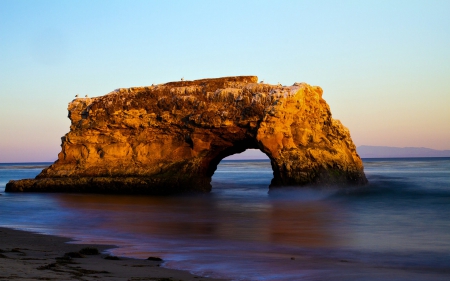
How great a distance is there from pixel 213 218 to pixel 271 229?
3.71 metres

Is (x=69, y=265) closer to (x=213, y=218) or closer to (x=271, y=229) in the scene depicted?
(x=271, y=229)

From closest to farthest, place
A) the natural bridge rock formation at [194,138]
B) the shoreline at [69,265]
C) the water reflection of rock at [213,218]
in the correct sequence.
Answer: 1. the shoreline at [69,265]
2. the water reflection of rock at [213,218]
3. the natural bridge rock formation at [194,138]

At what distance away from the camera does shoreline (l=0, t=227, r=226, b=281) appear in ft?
30.6

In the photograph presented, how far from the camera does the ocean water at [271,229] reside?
11.9 meters

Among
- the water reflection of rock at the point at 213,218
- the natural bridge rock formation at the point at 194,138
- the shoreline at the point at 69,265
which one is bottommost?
the water reflection of rock at the point at 213,218

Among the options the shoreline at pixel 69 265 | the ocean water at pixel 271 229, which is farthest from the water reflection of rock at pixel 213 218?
the shoreline at pixel 69 265

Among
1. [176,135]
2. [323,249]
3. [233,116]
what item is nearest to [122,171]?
[176,135]

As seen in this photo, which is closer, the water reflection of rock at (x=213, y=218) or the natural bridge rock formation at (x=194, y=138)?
the water reflection of rock at (x=213, y=218)

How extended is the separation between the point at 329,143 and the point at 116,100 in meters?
13.5

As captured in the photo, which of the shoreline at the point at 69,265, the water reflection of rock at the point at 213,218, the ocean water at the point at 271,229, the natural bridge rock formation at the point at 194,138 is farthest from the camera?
the natural bridge rock formation at the point at 194,138

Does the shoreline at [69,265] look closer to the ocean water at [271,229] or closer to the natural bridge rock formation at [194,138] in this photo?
the ocean water at [271,229]

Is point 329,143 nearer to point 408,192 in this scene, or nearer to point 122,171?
point 408,192

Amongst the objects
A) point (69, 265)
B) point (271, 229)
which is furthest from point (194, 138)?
point (69, 265)

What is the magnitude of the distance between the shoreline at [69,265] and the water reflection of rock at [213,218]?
390cm
